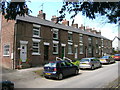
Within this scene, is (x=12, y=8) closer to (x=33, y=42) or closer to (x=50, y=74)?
(x=50, y=74)

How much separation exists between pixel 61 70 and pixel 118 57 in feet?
80.0

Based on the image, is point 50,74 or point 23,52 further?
point 23,52

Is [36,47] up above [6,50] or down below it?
above

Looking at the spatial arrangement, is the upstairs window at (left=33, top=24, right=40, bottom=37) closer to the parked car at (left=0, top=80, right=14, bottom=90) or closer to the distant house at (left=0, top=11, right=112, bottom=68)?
the distant house at (left=0, top=11, right=112, bottom=68)

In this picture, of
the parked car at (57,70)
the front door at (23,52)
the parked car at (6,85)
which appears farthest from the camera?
the front door at (23,52)

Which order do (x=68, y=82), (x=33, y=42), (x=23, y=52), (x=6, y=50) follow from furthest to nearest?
(x=33, y=42) < (x=6, y=50) < (x=23, y=52) < (x=68, y=82)

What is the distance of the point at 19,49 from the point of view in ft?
52.2

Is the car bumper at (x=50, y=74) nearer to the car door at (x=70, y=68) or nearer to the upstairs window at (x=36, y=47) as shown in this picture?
the car door at (x=70, y=68)

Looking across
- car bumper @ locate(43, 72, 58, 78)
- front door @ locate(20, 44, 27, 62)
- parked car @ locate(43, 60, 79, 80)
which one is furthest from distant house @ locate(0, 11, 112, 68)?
car bumper @ locate(43, 72, 58, 78)

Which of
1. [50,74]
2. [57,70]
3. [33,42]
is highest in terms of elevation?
[33,42]

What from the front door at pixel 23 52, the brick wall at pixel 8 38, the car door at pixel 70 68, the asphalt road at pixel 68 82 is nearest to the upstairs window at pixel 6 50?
the brick wall at pixel 8 38

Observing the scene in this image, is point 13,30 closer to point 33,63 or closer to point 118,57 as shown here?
point 33,63

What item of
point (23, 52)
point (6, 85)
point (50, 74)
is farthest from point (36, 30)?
point (6, 85)

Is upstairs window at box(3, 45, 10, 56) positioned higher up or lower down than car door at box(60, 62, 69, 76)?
higher up
